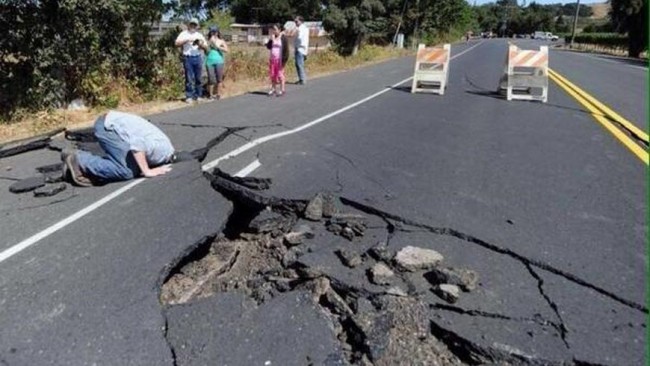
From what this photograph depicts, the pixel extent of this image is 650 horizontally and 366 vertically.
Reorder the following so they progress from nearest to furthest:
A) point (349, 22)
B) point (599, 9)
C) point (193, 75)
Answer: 1. point (193, 75)
2. point (349, 22)
3. point (599, 9)

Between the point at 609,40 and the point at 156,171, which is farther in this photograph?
the point at 609,40

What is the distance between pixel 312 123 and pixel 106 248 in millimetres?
5256

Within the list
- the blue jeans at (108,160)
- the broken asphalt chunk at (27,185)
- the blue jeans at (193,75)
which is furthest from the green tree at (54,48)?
the blue jeans at (108,160)

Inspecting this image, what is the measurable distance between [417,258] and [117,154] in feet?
11.0

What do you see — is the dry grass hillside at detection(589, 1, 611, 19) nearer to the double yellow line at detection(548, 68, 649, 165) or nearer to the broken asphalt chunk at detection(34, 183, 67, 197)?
the double yellow line at detection(548, 68, 649, 165)

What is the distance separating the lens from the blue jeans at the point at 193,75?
1134cm

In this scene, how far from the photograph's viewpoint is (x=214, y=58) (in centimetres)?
1176

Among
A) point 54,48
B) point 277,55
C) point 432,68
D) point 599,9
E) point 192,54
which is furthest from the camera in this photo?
point 599,9

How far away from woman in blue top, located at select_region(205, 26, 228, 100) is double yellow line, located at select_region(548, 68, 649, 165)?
295 inches

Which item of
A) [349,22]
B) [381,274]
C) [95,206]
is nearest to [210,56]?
[95,206]

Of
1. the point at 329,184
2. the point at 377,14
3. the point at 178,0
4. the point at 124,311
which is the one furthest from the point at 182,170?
the point at 377,14

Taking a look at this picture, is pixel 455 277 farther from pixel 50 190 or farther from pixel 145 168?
pixel 50 190

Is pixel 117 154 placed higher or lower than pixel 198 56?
lower

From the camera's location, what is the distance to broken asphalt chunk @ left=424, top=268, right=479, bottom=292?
3400 millimetres
